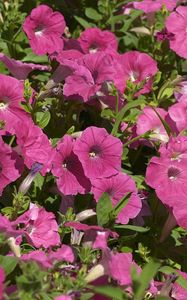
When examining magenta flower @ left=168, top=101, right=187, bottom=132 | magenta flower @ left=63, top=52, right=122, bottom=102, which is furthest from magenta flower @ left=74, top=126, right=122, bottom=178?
magenta flower @ left=168, top=101, right=187, bottom=132

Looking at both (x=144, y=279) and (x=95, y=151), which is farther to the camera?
(x=95, y=151)

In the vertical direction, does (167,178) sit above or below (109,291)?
below

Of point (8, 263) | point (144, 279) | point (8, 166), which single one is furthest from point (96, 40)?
point (144, 279)

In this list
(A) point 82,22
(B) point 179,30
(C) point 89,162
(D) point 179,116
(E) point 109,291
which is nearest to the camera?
(E) point 109,291

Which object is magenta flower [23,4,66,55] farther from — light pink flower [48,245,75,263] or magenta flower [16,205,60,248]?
light pink flower [48,245,75,263]

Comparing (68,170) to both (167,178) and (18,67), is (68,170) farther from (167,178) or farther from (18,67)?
(18,67)
